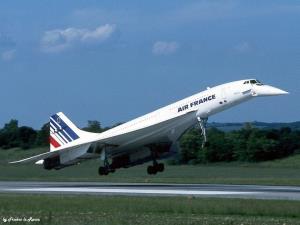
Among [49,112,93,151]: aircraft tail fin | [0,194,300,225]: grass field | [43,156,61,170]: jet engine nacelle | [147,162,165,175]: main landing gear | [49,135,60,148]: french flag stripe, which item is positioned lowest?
[0,194,300,225]: grass field

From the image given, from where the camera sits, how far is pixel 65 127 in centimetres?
5031

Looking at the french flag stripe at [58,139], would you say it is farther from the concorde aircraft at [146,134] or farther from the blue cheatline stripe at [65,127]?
the blue cheatline stripe at [65,127]

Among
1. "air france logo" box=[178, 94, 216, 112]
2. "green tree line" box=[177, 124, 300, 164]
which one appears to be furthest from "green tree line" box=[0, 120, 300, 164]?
"air france logo" box=[178, 94, 216, 112]

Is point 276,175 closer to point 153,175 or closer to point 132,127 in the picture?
point 153,175

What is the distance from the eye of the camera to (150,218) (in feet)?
72.9

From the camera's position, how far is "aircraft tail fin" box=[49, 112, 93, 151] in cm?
5000

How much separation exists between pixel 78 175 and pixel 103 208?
28.8 m

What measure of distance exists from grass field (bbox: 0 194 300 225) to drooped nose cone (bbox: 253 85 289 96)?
1331 centimetres

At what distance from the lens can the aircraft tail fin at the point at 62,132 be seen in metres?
50.0

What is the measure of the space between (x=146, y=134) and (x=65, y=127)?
6.08 metres

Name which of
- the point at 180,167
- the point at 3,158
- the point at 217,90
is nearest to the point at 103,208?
the point at 217,90

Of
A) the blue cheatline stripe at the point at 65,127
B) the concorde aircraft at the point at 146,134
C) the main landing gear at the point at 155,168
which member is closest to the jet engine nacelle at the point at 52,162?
the concorde aircraft at the point at 146,134

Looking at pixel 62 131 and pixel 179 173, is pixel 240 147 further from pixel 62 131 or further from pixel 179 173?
pixel 62 131

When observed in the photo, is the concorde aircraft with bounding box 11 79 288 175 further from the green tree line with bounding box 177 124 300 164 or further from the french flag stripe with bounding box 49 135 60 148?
the green tree line with bounding box 177 124 300 164
